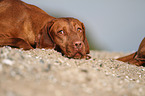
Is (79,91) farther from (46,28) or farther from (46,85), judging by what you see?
(46,28)

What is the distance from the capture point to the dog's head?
4195 millimetres

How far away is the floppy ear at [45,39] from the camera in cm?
466

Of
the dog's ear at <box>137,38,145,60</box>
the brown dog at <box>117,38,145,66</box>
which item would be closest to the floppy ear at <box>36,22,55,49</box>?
the brown dog at <box>117,38,145,66</box>

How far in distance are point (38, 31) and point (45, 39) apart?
38cm

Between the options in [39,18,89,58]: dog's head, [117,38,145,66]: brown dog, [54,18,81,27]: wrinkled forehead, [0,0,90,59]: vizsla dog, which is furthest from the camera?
[117,38,145,66]: brown dog

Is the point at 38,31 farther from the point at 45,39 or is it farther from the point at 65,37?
the point at 65,37

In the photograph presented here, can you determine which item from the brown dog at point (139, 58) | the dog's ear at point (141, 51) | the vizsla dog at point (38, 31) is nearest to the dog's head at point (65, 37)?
the vizsla dog at point (38, 31)

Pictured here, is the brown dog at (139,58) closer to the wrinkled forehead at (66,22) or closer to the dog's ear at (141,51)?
the dog's ear at (141,51)

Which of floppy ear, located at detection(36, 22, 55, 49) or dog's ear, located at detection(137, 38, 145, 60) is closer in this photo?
floppy ear, located at detection(36, 22, 55, 49)

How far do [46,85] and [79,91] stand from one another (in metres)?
0.35

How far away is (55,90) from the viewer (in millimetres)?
1808

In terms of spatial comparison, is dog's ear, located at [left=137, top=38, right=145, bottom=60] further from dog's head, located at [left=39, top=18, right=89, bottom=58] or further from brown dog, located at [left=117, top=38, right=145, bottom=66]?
dog's head, located at [left=39, top=18, right=89, bottom=58]

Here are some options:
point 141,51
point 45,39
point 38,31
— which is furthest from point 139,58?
point 38,31

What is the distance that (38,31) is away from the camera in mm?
4902
